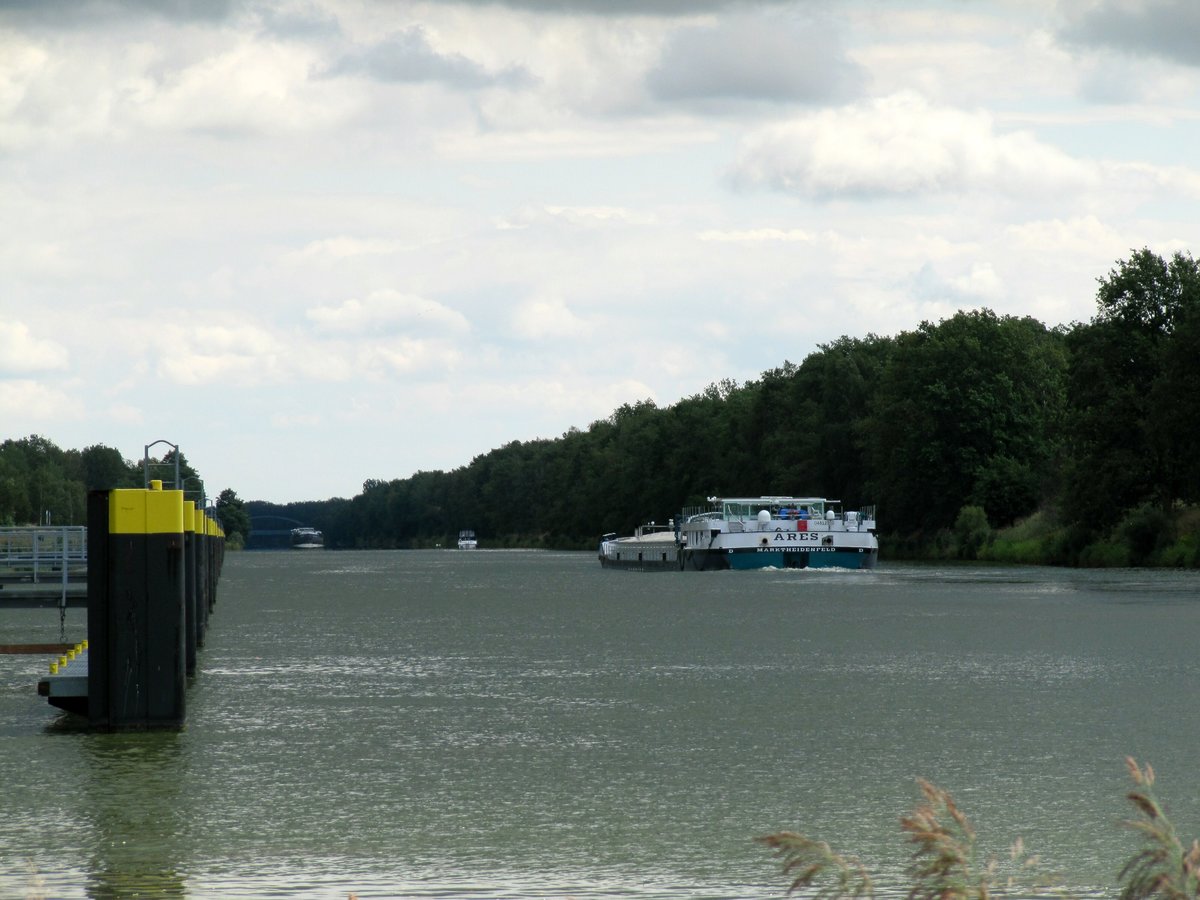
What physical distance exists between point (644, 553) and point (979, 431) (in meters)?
20.5

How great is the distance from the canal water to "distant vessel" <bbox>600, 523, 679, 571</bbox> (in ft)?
214

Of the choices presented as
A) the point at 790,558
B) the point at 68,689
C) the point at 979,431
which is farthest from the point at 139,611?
the point at 979,431

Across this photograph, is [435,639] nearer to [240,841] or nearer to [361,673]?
[361,673]

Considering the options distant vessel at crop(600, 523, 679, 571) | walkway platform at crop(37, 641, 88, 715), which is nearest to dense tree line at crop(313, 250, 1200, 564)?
distant vessel at crop(600, 523, 679, 571)

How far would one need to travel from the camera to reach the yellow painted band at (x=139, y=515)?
16.2 meters

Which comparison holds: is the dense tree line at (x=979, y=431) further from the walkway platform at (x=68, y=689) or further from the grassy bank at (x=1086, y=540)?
the walkway platform at (x=68, y=689)

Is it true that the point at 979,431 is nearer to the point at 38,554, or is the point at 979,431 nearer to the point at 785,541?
the point at 785,541

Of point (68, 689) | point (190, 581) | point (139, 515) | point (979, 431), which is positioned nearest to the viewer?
point (139, 515)

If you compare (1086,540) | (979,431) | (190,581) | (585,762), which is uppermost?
(979,431)

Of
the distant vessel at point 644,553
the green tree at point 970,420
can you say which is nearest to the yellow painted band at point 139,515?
the distant vessel at point 644,553

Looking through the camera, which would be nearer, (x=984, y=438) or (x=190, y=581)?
(x=190, y=581)

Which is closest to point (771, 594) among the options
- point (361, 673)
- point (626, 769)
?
point (361, 673)

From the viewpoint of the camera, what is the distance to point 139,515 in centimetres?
1627

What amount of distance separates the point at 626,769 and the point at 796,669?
1087 cm
